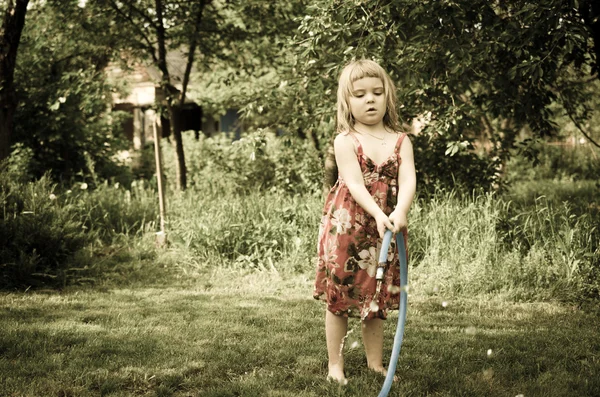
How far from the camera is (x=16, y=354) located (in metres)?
3.47

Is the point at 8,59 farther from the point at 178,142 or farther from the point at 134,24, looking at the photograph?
the point at 178,142

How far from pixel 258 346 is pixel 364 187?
1326mm

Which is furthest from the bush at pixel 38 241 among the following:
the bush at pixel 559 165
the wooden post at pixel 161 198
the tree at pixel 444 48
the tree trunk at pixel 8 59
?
the bush at pixel 559 165

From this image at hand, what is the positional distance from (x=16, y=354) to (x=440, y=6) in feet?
12.7

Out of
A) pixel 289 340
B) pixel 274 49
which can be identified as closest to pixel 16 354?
pixel 289 340

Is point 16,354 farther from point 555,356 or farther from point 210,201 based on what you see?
point 210,201

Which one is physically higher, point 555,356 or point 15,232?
point 15,232

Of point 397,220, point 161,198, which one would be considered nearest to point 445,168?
point 161,198

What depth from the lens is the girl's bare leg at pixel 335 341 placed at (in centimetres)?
312

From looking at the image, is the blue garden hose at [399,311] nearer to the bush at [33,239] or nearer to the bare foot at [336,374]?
the bare foot at [336,374]

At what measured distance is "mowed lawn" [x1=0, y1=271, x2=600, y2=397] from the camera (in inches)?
119

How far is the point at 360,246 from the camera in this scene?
2.99 meters

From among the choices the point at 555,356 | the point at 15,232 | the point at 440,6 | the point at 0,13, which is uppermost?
the point at 0,13

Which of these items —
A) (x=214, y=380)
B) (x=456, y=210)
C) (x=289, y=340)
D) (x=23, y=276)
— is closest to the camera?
(x=214, y=380)
